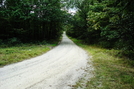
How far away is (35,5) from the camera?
18.5m

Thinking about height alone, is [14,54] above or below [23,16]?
below

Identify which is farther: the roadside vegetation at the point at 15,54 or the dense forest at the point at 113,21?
the roadside vegetation at the point at 15,54

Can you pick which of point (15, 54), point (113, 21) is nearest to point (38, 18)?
point (15, 54)

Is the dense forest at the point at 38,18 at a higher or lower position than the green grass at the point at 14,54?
higher

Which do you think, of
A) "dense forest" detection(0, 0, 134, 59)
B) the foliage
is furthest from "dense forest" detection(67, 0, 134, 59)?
the foliage

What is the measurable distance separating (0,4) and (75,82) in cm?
2216

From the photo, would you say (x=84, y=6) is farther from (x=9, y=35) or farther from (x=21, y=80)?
(x=21, y=80)

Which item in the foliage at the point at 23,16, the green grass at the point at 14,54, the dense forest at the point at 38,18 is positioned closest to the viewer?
the green grass at the point at 14,54

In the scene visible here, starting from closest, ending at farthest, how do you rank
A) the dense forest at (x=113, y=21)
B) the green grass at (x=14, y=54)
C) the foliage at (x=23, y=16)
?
the dense forest at (x=113, y=21) → the green grass at (x=14, y=54) → the foliage at (x=23, y=16)

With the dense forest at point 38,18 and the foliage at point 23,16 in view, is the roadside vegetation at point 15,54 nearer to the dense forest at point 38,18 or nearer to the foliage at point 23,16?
the dense forest at point 38,18

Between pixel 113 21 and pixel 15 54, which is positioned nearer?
pixel 113 21

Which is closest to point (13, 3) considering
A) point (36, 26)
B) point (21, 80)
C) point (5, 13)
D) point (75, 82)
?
point (5, 13)

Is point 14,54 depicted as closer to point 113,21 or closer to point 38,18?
point 113,21

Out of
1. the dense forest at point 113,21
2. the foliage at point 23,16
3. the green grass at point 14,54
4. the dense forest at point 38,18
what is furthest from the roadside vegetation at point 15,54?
the foliage at point 23,16
